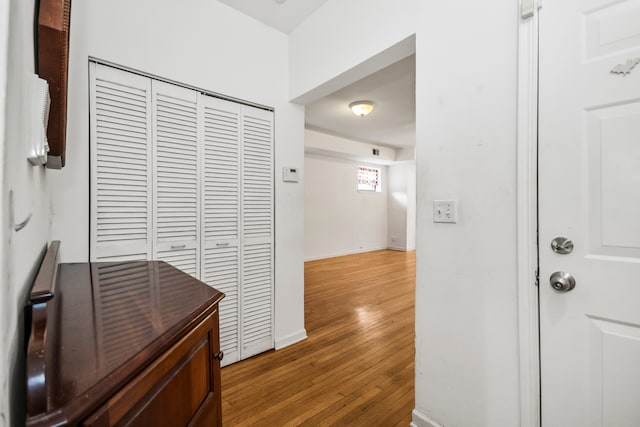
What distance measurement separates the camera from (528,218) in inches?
→ 46.4

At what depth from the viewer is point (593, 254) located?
3.44 feet

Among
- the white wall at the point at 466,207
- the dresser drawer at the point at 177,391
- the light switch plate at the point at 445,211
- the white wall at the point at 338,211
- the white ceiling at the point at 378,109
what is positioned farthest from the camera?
the white wall at the point at 338,211

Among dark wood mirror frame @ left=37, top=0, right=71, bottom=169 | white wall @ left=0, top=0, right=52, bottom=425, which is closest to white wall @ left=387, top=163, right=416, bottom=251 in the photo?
dark wood mirror frame @ left=37, top=0, right=71, bottom=169

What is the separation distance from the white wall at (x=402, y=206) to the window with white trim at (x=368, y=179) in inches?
16.0

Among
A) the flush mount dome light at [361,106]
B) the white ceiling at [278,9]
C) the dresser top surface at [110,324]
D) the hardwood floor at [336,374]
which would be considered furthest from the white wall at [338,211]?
the dresser top surface at [110,324]

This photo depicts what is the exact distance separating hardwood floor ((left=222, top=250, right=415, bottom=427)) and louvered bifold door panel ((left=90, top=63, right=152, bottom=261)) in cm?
113

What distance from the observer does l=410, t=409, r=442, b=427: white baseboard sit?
1479 mm

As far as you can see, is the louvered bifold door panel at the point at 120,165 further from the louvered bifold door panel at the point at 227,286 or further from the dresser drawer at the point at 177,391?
the dresser drawer at the point at 177,391

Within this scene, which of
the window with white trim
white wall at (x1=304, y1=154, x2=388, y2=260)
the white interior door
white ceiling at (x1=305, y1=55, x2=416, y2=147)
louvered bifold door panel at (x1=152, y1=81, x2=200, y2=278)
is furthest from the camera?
the window with white trim

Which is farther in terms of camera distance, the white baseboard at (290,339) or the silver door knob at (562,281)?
the white baseboard at (290,339)

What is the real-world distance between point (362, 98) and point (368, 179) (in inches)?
143

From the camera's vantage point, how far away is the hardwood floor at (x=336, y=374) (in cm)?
165

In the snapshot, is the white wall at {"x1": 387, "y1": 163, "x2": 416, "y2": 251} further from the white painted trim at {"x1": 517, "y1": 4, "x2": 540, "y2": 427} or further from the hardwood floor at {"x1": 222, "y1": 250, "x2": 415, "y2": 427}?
the white painted trim at {"x1": 517, "y1": 4, "x2": 540, "y2": 427}

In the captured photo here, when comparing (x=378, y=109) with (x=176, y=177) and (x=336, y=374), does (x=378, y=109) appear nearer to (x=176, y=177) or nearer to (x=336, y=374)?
(x=176, y=177)
